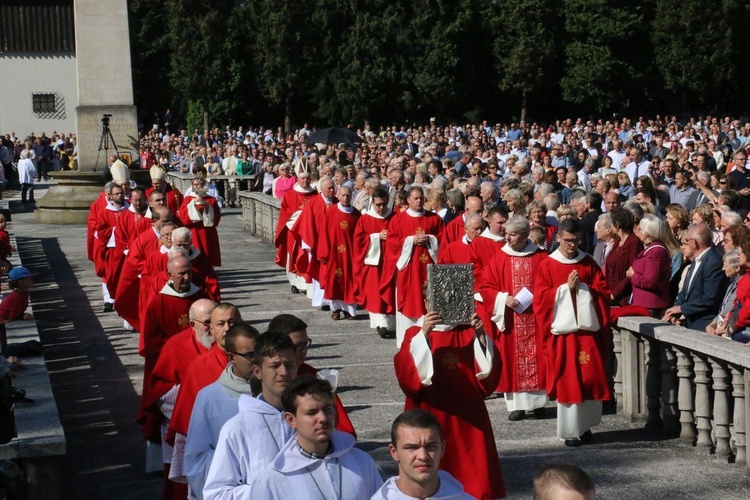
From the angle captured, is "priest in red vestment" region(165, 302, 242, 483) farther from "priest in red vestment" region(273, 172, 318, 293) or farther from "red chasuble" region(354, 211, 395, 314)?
"priest in red vestment" region(273, 172, 318, 293)

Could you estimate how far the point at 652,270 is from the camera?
10906 mm

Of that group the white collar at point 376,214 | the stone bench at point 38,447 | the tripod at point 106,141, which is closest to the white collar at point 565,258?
the stone bench at point 38,447

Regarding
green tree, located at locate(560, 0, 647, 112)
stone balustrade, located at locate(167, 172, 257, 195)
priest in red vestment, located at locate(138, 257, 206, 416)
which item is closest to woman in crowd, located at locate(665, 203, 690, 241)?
priest in red vestment, located at locate(138, 257, 206, 416)

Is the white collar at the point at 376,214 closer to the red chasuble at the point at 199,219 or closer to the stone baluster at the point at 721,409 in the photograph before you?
the red chasuble at the point at 199,219

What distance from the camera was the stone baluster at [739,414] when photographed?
914 cm

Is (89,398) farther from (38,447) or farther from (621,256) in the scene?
(621,256)

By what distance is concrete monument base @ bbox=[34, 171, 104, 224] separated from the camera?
96.6 feet

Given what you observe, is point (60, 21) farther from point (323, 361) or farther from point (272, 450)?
point (272, 450)

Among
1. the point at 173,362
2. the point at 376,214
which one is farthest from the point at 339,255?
the point at 173,362

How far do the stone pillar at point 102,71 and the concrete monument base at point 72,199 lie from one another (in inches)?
23.0

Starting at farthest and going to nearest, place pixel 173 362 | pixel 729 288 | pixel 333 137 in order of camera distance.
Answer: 1. pixel 333 137
2. pixel 729 288
3. pixel 173 362

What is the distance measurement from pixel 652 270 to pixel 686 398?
1387 mm

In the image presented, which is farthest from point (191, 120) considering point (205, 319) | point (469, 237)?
point (205, 319)

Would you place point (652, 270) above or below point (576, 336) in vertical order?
above
